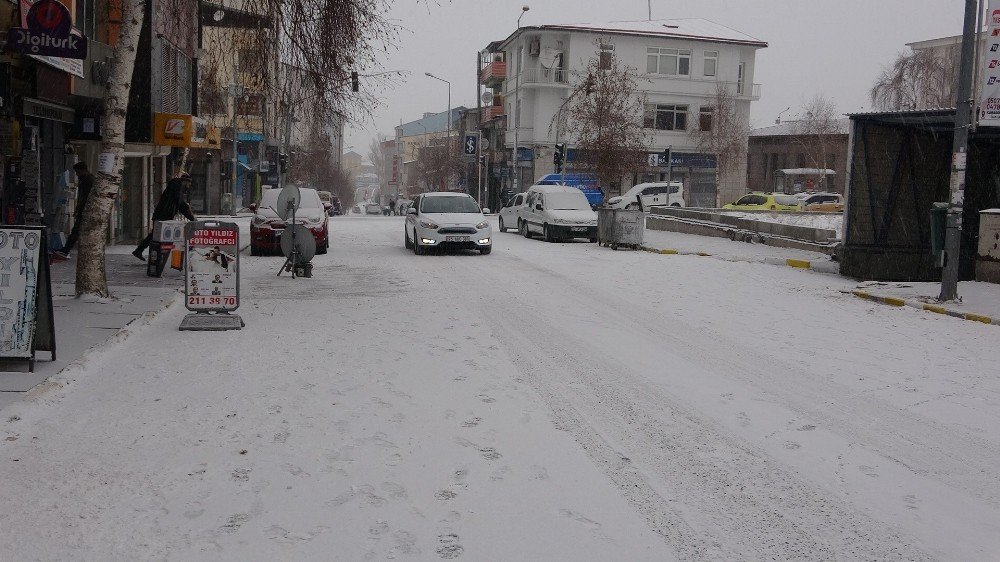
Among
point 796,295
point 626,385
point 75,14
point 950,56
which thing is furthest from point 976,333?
point 950,56

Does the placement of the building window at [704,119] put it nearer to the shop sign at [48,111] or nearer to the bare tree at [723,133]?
the bare tree at [723,133]

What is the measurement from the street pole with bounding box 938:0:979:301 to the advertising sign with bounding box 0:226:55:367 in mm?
12873

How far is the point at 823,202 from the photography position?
46.8 m

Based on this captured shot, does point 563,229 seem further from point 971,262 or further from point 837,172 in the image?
point 837,172

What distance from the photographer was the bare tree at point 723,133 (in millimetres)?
60688

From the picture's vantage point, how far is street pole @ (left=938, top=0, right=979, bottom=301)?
1459 centimetres

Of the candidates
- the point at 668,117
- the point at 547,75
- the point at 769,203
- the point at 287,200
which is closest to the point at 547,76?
the point at 547,75

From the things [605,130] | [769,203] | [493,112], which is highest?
Answer: [493,112]

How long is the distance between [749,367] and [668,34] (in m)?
55.9

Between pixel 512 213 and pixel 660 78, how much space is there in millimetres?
31950

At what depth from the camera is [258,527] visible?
475 cm

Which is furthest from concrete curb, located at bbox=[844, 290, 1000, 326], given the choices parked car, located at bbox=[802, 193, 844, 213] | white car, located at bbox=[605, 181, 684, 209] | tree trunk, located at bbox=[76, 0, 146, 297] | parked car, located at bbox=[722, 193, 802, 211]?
white car, located at bbox=[605, 181, 684, 209]

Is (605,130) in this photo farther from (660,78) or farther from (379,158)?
(379,158)

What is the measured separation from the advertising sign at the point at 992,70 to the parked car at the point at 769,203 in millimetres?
29382
